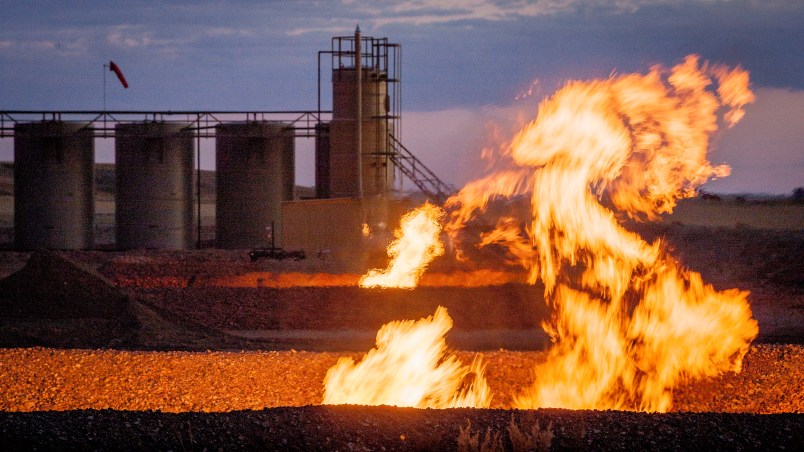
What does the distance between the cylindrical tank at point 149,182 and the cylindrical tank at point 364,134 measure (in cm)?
773

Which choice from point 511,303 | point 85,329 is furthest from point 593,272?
point 85,329

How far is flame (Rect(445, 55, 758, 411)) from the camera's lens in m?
15.8

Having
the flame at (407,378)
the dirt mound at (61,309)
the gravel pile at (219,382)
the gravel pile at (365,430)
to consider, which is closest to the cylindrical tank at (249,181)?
the dirt mound at (61,309)

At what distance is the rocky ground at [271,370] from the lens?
10.1m

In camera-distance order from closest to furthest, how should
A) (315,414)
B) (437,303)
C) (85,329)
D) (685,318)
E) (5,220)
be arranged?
(315,414)
(685,318)
(85,329)
(437,303)
(5,220)

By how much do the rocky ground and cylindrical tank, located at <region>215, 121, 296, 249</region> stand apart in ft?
35.2

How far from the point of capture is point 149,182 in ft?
153

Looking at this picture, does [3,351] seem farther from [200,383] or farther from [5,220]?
[5,220]

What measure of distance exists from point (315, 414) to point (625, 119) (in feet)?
25.9

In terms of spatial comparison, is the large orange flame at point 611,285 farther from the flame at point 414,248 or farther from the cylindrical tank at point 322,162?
the cylindrical tank at point 322,162

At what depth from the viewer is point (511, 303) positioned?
27.0m

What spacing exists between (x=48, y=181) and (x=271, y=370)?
34364 mm

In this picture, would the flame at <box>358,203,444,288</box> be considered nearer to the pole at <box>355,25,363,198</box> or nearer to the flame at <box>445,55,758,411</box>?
the pole at <box>355,25,363,198</box>

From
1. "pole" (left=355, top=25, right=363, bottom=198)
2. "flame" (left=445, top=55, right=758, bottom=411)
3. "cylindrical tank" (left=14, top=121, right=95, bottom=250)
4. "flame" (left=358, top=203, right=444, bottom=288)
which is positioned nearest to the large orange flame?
"flame" (left=445, top=55, right=758, bottom=411)
